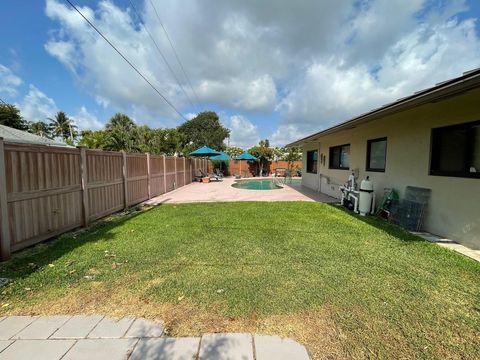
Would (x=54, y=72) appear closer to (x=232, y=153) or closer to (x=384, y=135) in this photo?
(x=384, y=135)

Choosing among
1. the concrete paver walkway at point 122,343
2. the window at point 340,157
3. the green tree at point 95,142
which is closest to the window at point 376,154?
the window at point 340,157

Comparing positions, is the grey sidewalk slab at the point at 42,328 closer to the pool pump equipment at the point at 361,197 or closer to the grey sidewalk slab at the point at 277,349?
the grey sidewalk slab at the point at 277,349

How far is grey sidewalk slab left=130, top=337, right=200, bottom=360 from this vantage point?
1941mm

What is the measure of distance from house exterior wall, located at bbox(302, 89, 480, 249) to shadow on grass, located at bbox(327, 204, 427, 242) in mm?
598

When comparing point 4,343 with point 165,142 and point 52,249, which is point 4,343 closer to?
point 52,249

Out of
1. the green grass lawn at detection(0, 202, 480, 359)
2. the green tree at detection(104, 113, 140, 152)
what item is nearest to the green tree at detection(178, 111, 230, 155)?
the green tree at detection(104, 113, 140, 152)

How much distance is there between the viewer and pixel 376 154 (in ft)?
26.9

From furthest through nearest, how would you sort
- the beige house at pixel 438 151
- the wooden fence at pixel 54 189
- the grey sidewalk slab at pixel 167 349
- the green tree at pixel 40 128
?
the green tree at pixel 40 128, the beige house at pixel 438 151, the wooden fence at pixel 54 189, the grey sidewalk slab at pixel 167 349

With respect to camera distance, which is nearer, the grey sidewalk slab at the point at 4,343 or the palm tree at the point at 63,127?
the grey sidewalk slab at the point at 4,343

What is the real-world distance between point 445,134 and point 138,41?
11176 mm

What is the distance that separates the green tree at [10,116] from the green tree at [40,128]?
11.3 metres

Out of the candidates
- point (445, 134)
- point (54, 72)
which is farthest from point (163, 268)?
point (54, 72)

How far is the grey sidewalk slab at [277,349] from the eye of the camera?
1.95 metres

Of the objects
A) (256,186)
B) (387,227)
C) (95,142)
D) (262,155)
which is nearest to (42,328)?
(387,227)
